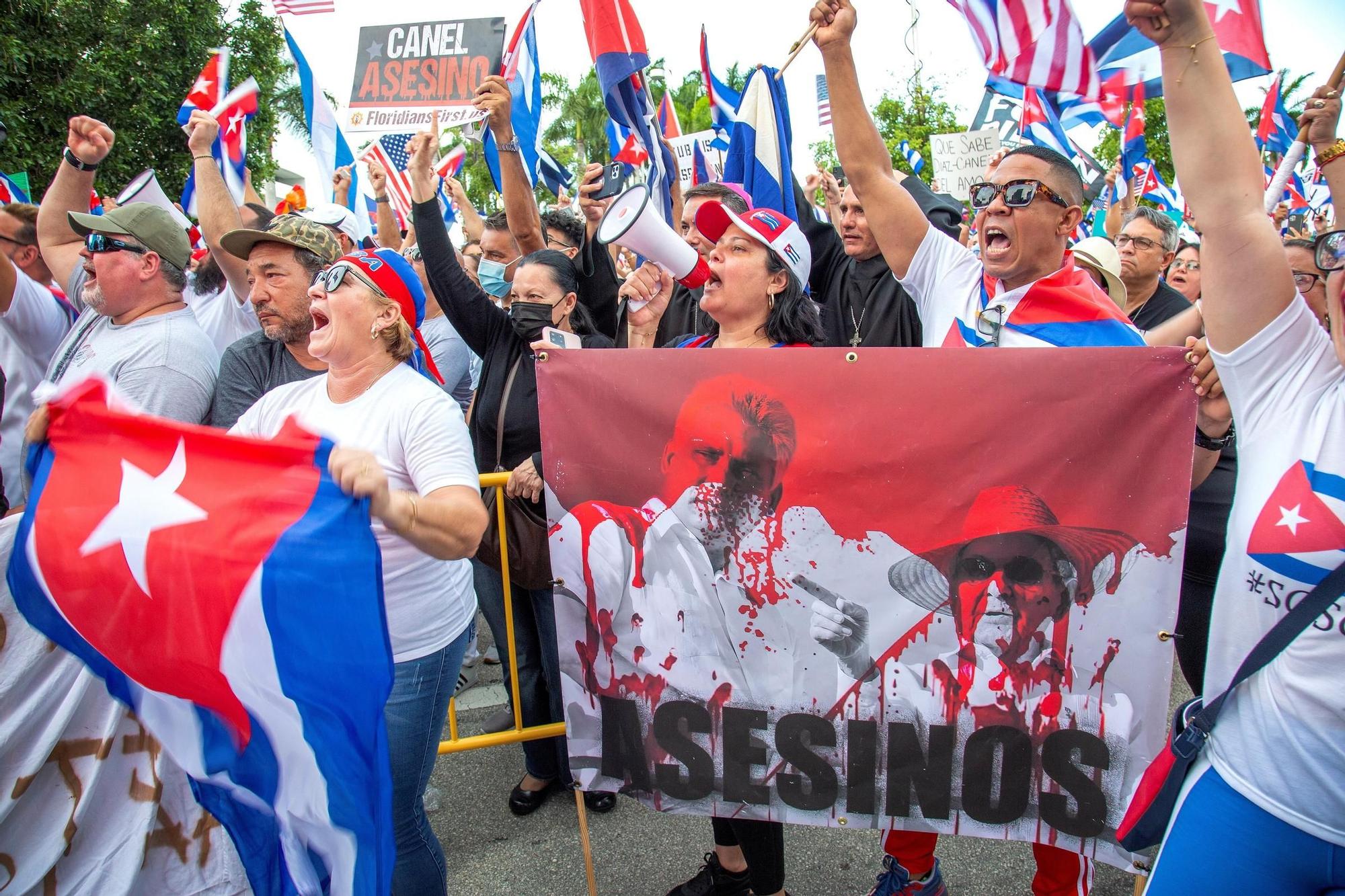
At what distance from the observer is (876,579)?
225 cm

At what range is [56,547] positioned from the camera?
1.85 metres

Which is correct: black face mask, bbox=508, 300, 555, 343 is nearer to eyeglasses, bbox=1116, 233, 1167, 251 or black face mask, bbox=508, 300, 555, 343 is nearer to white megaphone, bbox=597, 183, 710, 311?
white megaphone, bbox=597, 183, 710, 311

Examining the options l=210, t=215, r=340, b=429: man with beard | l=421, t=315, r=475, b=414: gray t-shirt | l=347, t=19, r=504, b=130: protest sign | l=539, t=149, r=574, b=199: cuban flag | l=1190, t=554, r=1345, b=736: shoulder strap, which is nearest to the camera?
l=1190, t=554, r=1345, b=736: shoulder strap

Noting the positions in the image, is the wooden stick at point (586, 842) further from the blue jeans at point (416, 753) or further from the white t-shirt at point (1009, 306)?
the white t-shirt at point (1009, 306)

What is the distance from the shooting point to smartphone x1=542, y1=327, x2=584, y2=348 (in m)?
2.77

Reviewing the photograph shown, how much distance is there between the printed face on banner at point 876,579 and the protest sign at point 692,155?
13.7 ft

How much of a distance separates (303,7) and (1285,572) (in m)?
6.41

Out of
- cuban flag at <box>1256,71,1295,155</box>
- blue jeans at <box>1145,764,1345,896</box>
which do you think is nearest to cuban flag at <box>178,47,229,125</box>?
blue jeans at <box>1145,764,1345,896</box>

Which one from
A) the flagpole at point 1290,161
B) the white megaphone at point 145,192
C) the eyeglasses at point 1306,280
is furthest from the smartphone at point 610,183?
the eyeglasses at point 1306,280

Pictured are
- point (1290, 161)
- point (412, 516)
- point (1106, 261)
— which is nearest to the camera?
point (412, 516)

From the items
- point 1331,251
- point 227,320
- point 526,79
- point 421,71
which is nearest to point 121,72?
point 421,71

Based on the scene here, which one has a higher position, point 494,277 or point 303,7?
point 303,7

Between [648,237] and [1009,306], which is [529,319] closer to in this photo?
[648,237]

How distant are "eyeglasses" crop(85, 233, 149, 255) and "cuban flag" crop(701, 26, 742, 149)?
3.66 metres
